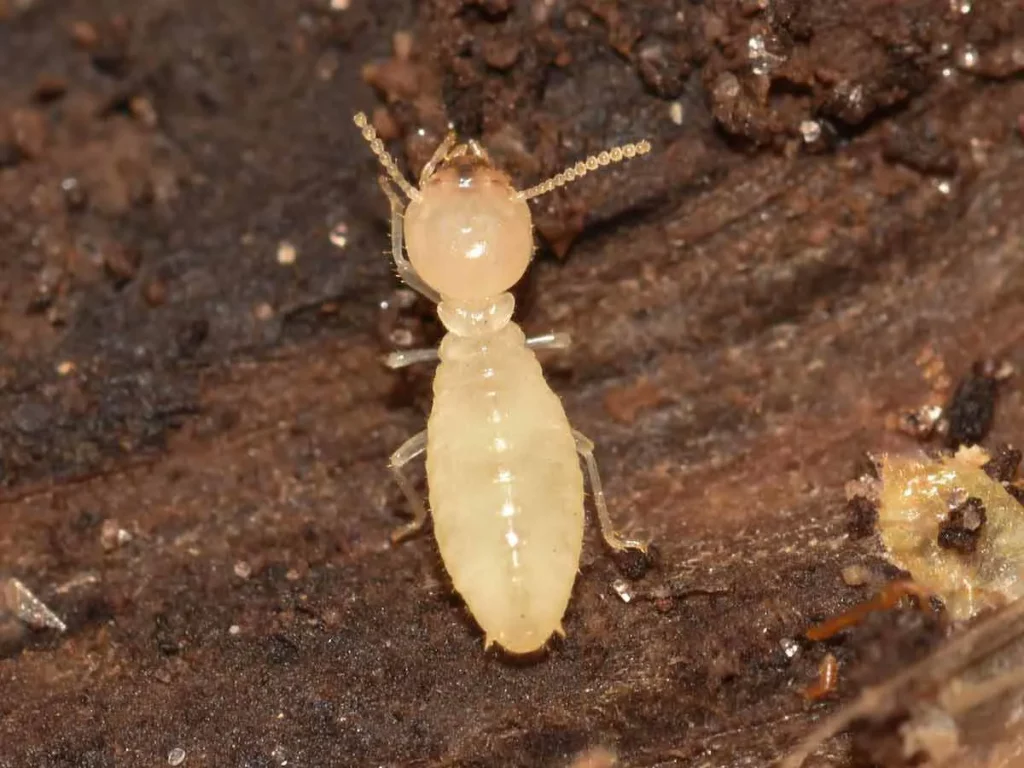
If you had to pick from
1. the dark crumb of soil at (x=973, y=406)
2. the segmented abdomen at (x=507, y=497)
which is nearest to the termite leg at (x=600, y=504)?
the segmented abdomen at (x=507, y=497)

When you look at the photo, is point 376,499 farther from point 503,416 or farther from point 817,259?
point 817,259

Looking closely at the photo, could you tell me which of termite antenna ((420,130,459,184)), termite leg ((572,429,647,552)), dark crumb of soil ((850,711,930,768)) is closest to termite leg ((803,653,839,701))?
dark crumb of soil ((850,711,930,768))

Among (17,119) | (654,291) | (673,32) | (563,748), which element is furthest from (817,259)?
(17,119)

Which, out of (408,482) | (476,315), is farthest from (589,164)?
(408,482)

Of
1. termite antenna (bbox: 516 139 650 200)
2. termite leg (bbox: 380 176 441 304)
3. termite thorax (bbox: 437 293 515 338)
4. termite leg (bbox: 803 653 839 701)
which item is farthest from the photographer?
termite leg (bbox: 380 176 441 304)

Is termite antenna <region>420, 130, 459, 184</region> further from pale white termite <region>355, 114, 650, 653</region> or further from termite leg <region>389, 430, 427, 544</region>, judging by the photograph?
termite leg <region>389, 430, 427, 544</region>

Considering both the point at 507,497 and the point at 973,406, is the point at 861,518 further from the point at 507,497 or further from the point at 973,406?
the point at 507,497
